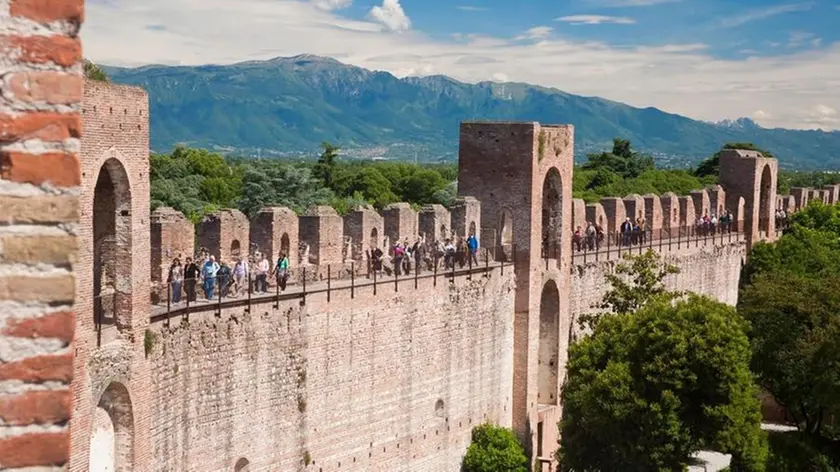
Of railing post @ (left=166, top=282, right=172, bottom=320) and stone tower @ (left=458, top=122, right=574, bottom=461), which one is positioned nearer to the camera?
railing post @ (left=166, top=282, right=172, bottom=320)

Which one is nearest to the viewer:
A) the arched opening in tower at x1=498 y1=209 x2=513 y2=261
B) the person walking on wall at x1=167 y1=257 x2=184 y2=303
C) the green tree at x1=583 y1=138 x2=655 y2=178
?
the person walking on wall at x1=167 y1=257 x2=184 y2=303

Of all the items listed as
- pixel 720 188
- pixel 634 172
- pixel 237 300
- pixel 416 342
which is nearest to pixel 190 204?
pixel 720 188

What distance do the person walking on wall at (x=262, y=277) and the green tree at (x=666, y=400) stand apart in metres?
9.40

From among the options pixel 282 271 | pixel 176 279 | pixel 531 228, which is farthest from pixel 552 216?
pixel 176 279

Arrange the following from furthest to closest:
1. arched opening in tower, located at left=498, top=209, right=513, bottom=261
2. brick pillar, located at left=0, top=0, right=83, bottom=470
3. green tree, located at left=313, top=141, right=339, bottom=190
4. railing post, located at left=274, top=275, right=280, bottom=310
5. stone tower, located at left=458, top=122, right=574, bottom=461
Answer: green tree, located at left=313, top=141, right=339, bottom=190
arched opening in tower, located at left=498, top=209, right=513, bottom=261
stone tower, located at left=458, top=122, right=574, bottom=461
railing post, located at left=274, top=275, right=280, bottom=310
brick pillar, located at left=0, top=0, right=83, bottom=470

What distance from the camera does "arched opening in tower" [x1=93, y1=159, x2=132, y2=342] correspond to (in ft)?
50.0

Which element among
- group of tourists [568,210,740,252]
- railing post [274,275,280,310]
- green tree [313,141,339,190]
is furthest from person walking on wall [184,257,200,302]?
green tree [313,141,339,190]

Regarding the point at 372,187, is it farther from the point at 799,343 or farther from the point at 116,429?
the point at 116,429

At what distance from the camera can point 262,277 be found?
19.5m

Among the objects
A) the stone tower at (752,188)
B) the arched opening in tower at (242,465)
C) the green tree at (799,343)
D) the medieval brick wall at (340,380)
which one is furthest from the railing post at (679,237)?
the arched opening in tower at (242,465)

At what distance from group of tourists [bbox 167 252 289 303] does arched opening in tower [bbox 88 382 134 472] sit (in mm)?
2070

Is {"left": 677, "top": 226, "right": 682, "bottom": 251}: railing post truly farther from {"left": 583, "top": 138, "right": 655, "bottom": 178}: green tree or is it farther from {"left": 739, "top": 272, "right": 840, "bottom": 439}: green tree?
{"left": 583, "top": 138, "right": 655, "bottom": 178}: green tree

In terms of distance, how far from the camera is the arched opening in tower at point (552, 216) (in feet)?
94.6

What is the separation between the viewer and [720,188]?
4316cm
